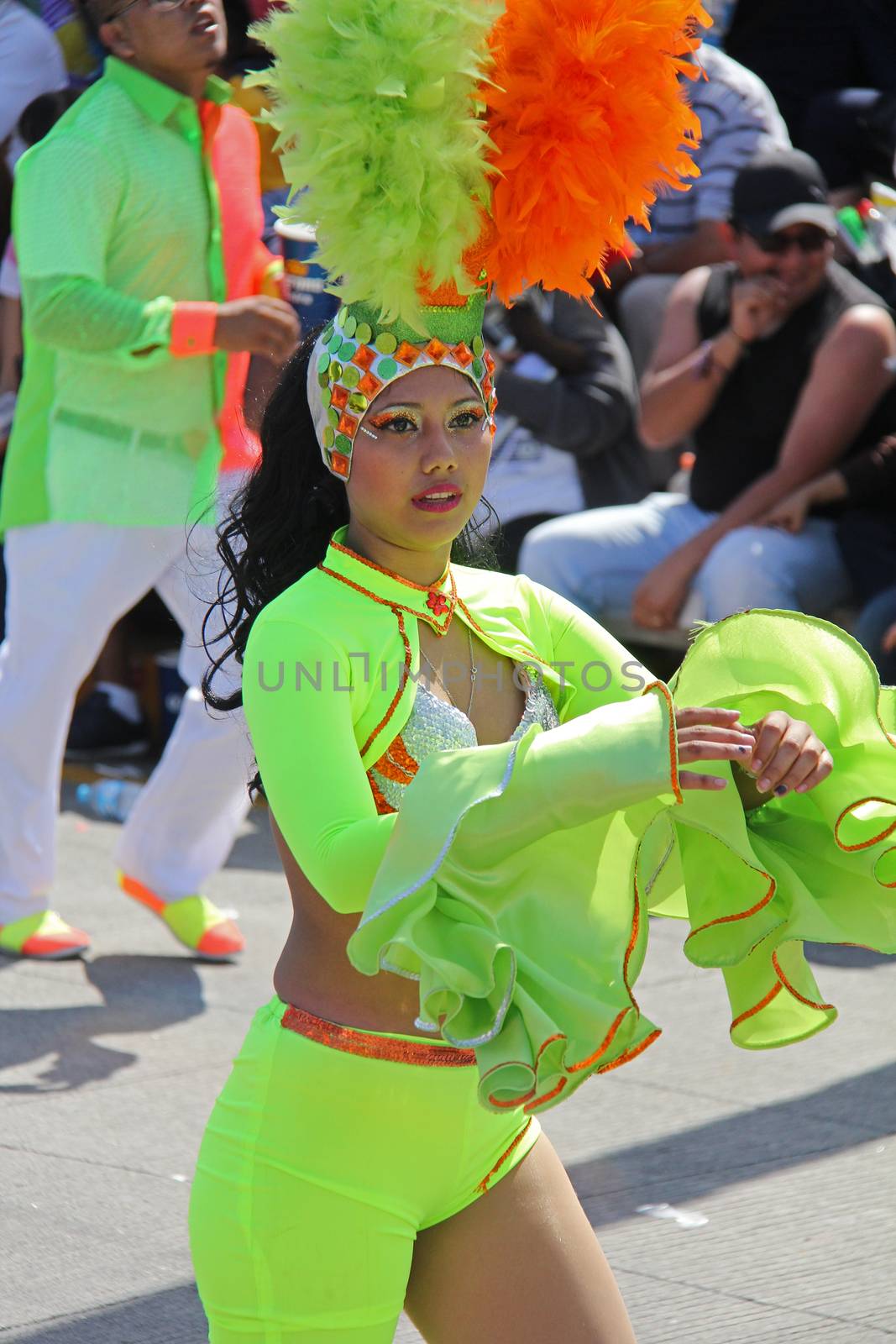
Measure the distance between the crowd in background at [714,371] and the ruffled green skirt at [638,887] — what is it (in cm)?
271

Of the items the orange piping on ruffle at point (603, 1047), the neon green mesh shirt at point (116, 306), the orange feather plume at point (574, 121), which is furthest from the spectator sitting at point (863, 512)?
the orange piping on ruffle at point (603, 1047)

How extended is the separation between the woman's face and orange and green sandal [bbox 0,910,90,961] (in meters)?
2.87

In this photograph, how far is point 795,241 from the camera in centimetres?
549

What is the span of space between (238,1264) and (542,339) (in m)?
4.47

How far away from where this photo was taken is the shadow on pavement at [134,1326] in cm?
299

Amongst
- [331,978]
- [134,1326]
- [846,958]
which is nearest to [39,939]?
[134,1326]

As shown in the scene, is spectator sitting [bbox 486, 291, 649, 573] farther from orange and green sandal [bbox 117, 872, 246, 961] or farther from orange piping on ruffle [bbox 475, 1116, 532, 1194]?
orange piping on ruffle [bbox 475, 1116, 532, 1194]

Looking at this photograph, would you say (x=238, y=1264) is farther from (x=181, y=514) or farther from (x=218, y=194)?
(x=218, y=194)

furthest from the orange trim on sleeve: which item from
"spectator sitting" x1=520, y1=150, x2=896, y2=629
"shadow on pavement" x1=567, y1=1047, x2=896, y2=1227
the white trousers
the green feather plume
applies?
the green feather plume

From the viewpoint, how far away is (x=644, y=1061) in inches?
169

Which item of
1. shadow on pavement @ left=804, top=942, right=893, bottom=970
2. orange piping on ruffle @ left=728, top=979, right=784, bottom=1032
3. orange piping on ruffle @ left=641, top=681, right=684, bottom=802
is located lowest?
shadow on pavement @ left=804, top=942, right=893, bottom=970

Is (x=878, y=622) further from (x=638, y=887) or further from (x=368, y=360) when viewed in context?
(x=638, y=887)

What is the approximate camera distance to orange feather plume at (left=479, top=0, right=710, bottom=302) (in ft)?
7.04

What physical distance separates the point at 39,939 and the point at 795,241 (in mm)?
2945
